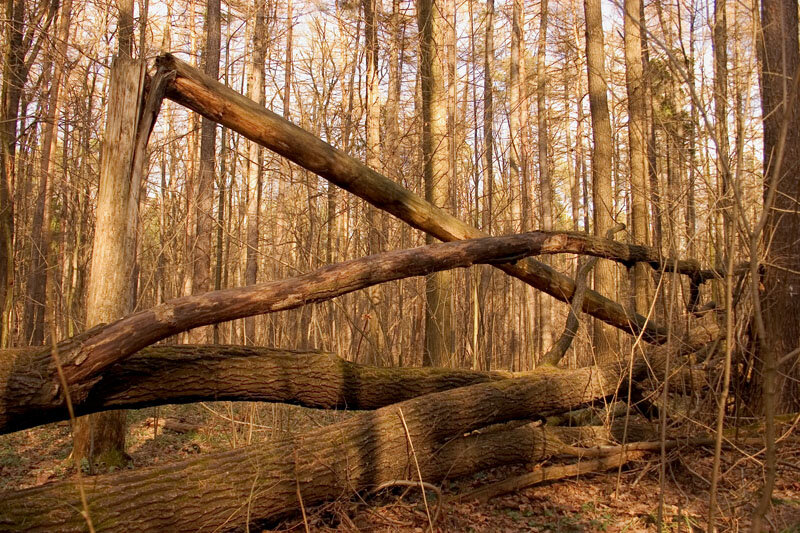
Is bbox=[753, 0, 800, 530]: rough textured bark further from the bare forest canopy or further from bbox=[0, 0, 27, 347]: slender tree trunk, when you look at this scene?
bbox=[0, 0, 27, 347]: slender tree trunk

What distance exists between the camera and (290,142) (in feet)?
16.5

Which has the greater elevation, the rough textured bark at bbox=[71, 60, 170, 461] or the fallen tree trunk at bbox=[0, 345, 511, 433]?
the rough textured bark at bbox=[71, 60, 170, 461]

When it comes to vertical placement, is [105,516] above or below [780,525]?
above

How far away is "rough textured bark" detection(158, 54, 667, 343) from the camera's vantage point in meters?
4.80

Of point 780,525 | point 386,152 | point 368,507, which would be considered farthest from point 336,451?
point 386,152

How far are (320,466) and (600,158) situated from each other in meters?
7.40

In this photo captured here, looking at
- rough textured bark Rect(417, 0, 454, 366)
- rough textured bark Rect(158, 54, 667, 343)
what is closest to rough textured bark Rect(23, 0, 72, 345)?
rough textured bark Rect(417, 0, 454, 366)

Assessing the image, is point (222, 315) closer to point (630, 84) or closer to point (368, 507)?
point (368, 507)

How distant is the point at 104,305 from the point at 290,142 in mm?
2144

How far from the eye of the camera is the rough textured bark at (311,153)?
4.80 metres

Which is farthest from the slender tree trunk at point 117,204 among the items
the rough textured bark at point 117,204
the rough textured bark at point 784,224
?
the rough textured bark at point 784,224

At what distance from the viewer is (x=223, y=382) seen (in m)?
4.37

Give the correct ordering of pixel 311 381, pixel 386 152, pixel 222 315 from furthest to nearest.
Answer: pixel 386 152
pixel 311 381
pixel 222 315

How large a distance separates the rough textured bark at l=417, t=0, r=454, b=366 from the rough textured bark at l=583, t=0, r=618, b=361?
2413 mm
